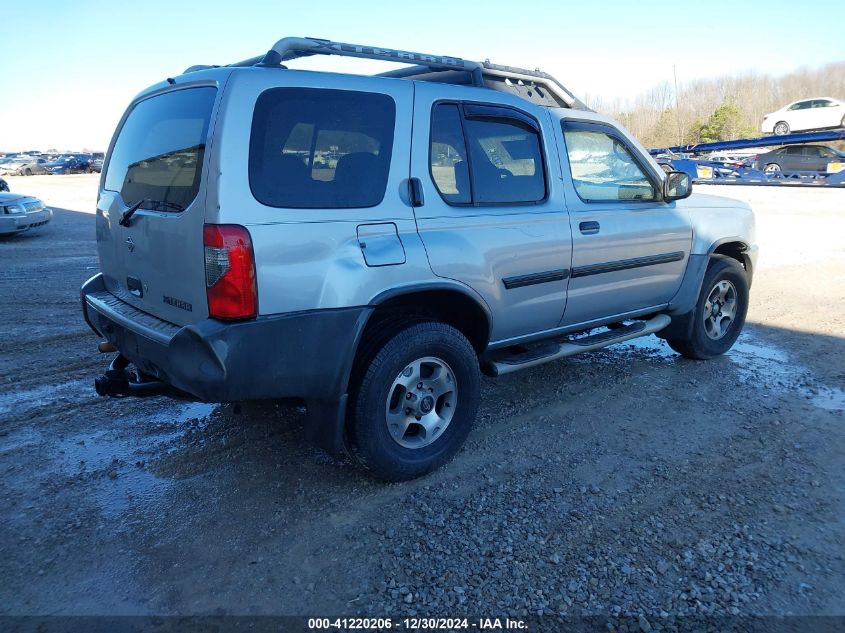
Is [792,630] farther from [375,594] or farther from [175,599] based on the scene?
[175,599]

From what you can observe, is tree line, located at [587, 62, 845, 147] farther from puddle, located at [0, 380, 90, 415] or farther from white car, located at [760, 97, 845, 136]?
puddle, located at [0, 380, 90, 415]

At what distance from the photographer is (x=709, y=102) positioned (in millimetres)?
59438

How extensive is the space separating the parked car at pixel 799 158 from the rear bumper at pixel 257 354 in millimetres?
26923

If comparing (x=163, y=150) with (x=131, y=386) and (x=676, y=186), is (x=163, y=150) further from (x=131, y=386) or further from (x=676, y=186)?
(x=676, y=186)

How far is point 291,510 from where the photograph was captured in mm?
3182

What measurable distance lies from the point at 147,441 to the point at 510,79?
10.7ft

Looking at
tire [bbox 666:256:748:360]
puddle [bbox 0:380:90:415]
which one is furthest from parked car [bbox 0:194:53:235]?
tire [bbox 666:256:748:360]

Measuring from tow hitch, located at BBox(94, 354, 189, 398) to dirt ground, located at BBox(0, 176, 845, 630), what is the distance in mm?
500

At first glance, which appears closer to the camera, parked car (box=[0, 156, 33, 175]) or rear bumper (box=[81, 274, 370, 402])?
rear bumper (box=[81, 274, 370, 402])

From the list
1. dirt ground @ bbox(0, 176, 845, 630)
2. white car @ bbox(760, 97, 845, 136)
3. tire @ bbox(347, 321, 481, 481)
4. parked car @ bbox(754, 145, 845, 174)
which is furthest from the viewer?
white car @ bbox(760, 97, 845, 136)

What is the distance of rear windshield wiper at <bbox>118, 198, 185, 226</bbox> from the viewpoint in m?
2.96

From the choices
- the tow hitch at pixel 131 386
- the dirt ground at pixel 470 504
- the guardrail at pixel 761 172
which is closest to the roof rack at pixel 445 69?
the tow hitch at pixel 131 386

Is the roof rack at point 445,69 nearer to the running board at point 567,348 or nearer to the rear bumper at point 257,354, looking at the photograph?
the rear bumper at point 257,354

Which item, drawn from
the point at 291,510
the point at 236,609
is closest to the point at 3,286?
the point at 291,510
